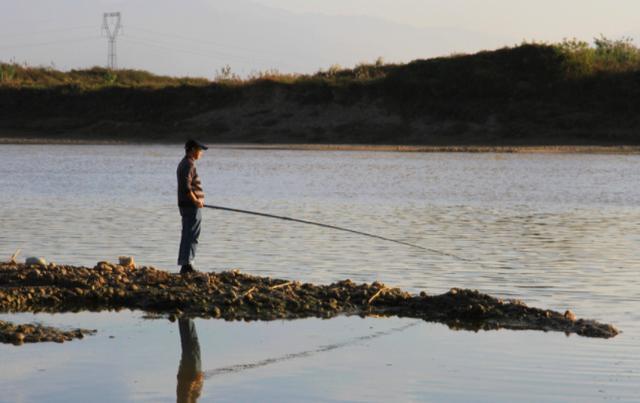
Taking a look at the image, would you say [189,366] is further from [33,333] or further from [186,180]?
[186,180]

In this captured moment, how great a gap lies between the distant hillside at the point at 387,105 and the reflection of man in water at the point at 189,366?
33.0 m

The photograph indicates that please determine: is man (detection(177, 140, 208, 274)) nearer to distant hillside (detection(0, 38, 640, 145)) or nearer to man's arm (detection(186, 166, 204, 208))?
man's arm (detection(186, 166, 204, 208))

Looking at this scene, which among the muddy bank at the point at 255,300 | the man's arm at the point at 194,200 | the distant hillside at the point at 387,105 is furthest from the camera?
the distant hillside at the point at 387,105

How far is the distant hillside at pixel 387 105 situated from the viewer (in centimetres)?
4438

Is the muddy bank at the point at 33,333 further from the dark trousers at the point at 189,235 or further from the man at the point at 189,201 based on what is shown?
the man at the point at 189,201

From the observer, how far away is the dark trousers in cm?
1271

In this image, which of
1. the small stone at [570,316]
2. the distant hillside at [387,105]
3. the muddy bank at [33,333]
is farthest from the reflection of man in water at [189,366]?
the distant hillside at [387,105]

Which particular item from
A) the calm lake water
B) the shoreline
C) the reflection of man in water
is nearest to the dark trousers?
the calm lake water

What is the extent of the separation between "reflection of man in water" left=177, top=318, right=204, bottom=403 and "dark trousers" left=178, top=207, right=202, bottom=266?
2.05 metres

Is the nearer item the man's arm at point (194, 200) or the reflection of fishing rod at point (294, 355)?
the reflection of fishing rod at point (294, 355)

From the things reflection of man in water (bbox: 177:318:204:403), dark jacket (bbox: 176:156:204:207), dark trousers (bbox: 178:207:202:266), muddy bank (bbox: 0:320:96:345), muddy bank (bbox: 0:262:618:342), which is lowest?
reflection of man in water (bbox: 177:318:204:403)

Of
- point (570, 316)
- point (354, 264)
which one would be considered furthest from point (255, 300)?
point (354, 264)

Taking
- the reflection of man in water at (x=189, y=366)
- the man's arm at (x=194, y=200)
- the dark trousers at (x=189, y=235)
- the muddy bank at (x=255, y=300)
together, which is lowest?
the reflection of man in water at (x=189, y=366)

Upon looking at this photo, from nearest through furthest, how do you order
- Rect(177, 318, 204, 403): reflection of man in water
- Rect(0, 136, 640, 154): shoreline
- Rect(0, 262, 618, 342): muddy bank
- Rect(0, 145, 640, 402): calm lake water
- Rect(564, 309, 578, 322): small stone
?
Rect(177, 318, 204, 403): reflection of man in water, Rect(0, 145, 640, 402): calm lake water, Rect(564, 309, 578, 322): small stone, Rect(0, 262, 618, 342): muddy bank, Rect(0, 136, 640, 154): shoreline
